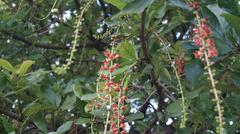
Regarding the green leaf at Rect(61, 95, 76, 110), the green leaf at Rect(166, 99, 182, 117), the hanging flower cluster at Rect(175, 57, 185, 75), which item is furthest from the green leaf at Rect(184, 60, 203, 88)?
the green leaf at Rect(61, 95, 76, 110)

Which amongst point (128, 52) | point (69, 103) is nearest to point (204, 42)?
point (128, 52)

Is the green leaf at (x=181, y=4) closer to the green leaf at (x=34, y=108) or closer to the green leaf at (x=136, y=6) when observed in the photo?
the green leaf at (x=136, y=6)

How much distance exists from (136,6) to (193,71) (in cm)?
34

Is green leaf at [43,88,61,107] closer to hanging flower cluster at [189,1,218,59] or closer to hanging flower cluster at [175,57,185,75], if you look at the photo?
hanging flower cluster at [175,57,185,75]

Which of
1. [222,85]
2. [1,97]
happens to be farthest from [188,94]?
[1,97]

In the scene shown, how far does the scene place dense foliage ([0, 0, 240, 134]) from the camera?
1.56 metres

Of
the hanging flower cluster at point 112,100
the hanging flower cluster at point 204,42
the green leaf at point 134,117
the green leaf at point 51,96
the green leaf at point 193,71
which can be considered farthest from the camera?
the green leaf at point 51,96

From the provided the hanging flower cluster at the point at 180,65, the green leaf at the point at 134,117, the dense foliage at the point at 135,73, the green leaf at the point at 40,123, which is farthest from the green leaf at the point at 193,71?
the green leaf at the point at 40,123

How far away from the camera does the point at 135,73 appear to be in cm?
196

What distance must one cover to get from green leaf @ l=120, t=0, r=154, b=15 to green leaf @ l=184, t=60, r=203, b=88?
1.04 ft

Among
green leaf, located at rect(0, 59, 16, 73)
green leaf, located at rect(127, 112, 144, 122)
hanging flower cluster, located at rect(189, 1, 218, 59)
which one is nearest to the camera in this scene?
hanging flower cluster, located at rect(189, 1, 218, 59)

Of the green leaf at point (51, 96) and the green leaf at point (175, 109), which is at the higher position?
the green leaf at point (51, 96)

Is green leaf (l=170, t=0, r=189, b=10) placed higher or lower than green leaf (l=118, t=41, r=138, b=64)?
higher

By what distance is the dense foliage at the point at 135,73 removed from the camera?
61.6 inches
